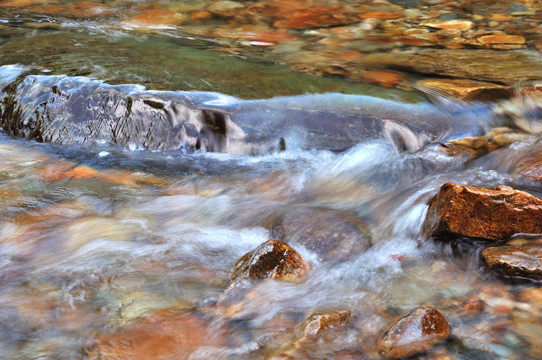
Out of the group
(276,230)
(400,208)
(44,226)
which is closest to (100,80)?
(44,226)

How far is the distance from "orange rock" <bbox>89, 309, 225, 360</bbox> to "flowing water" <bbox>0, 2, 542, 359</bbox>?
0.04 metres

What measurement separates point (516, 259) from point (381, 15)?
17.8 feet

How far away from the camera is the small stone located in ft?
21.3

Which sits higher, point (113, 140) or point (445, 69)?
point (445, 69)

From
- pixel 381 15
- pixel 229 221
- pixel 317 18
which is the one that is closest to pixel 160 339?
pixel 229 221

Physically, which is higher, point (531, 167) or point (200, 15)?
point (200, 15)

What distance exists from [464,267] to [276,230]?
3.51 feet

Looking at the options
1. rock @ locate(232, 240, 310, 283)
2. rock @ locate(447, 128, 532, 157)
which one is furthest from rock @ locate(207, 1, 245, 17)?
rock @ locate(232, 240, 310, 283)

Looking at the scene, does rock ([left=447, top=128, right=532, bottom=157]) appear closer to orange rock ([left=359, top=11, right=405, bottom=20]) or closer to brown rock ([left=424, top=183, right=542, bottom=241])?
brown rock ([left=424, top=183, right=542, bottom=241])

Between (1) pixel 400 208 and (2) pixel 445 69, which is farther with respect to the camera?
(2) pixel 445 69

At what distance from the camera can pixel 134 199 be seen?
368 centimetres

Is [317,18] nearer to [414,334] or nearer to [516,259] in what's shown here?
[516,259]

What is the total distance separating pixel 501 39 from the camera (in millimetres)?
5977

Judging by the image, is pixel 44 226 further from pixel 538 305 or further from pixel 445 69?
pixel 445 69
